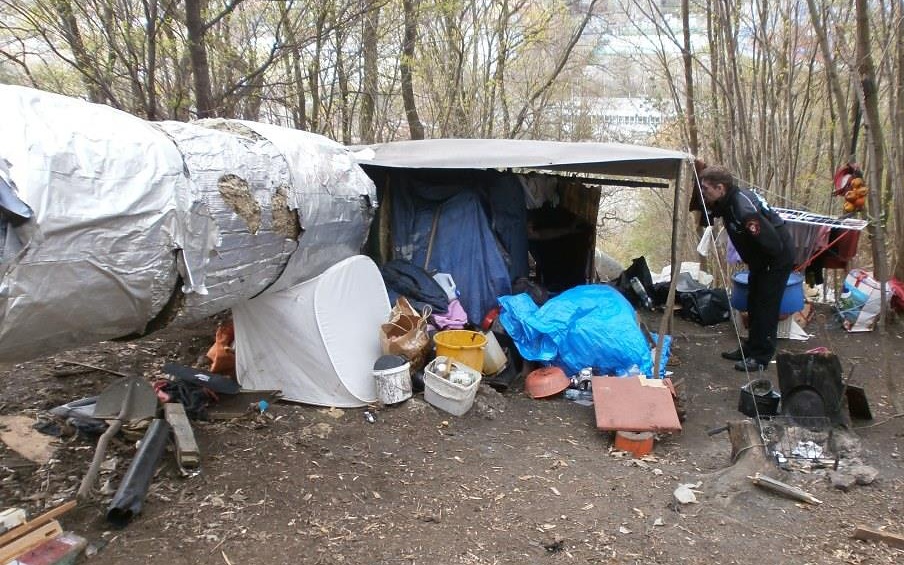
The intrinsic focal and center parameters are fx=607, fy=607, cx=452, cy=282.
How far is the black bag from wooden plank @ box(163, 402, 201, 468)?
220 inches

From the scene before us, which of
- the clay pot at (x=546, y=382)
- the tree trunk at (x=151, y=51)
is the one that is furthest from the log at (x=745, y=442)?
the tree trunk at (x=151, y=51)

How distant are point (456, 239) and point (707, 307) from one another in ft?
10.4

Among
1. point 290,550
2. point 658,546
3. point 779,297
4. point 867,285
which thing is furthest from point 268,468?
point 867,285

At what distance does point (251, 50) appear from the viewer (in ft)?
22.6

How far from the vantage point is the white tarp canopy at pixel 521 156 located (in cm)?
477

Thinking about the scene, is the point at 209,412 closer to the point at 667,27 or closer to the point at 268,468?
the point at 268,468

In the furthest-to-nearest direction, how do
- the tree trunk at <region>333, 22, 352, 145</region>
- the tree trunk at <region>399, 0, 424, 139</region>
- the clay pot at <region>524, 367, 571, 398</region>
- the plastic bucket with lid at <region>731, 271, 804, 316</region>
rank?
the tree trunk at <region>399, 0, 424, 139</region> → the tree trunk at <region>333, 22, 352, 145</region> → the plastic bucket with lid at <region>731, 271, 804, 316</region> → the clay pot at <region>524, 367, 571, 398</region>

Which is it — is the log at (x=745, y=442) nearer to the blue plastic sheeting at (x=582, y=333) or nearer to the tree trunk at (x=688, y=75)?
the blue plastic sheeting at (x=582, y=333)

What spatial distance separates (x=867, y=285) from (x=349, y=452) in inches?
231

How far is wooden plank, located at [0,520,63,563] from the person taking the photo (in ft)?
7.57

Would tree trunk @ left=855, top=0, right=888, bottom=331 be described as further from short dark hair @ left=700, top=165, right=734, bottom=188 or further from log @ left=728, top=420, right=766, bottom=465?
log @ left=728, top=420, right=766, bottom=465

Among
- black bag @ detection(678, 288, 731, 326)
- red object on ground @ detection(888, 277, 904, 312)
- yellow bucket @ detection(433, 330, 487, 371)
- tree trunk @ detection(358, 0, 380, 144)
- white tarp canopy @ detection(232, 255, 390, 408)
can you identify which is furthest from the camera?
tree trunk @ detection(358, 0, 380, 144)

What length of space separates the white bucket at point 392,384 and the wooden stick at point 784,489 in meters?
2.26

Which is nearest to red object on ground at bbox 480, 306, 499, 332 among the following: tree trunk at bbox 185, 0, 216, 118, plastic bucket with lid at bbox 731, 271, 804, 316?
plastic bucket with lid at bbox 731, 271, 804, 316
